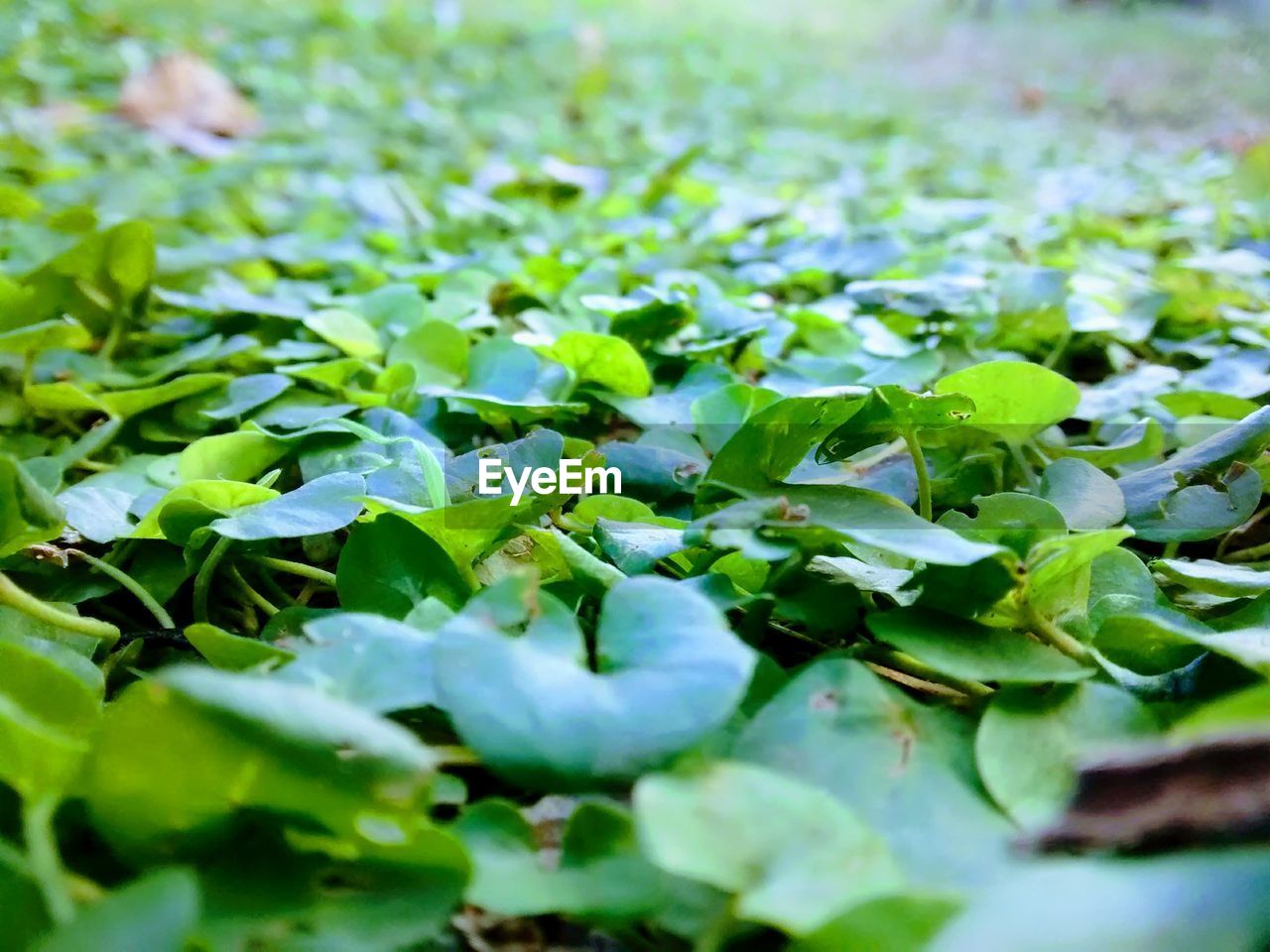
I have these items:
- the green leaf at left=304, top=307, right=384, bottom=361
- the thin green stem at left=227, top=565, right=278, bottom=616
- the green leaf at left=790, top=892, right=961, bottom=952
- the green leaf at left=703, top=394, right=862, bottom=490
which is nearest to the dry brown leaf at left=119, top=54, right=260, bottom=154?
the green leaf at left=304, top=307, right=384, bottom=361

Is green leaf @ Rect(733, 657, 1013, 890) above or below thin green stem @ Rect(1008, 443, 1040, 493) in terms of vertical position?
above

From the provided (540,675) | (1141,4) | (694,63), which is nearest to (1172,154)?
(1141,4)

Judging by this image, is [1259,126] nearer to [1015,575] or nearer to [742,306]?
[742,306]

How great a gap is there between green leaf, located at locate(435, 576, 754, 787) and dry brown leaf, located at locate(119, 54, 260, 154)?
181 cm

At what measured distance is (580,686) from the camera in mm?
291

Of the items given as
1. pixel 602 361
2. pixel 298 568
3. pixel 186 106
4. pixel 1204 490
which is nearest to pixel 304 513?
pixel 298 568

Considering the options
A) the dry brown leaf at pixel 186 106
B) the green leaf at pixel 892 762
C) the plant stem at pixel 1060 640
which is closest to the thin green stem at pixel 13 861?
the green leaf at pixel 892 762

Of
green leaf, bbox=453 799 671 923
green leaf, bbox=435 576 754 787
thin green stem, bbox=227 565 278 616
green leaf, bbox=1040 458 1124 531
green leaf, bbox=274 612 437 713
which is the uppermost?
green leaf, bbox=435 576 754 787

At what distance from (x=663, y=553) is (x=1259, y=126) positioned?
258 cm

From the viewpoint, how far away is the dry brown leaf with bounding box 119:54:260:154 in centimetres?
190

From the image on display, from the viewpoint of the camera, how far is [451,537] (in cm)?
44

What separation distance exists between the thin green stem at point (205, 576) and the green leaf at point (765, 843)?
279mm

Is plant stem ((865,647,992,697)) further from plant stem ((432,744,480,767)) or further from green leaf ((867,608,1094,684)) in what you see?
plant stem ((432,744,480,767))

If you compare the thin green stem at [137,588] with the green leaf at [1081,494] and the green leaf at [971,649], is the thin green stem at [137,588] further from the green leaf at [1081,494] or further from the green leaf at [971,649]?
the green leaf at [1081,494]
